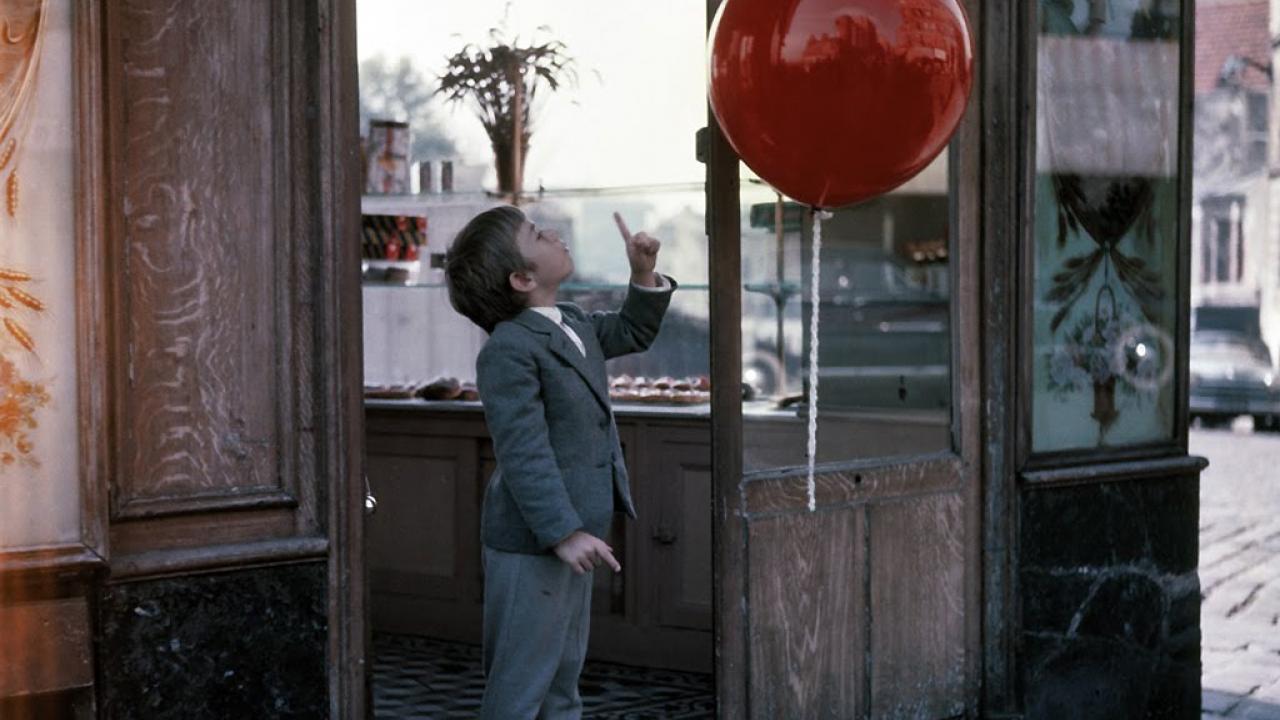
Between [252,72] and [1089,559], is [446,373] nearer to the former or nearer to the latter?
[1089,559]

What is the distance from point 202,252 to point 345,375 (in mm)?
440

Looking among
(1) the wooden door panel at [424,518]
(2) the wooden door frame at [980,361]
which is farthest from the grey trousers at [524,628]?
(1) the wooden door panel at [424,518]

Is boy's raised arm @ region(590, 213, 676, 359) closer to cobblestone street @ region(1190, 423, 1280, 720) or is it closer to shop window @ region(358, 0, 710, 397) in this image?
shop window @ region(358, 0, 710, 397)

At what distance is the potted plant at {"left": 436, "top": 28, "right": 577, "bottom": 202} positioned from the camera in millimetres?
7305

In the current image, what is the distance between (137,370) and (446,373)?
3645 mm

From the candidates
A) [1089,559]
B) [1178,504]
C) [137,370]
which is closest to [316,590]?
[137,370]

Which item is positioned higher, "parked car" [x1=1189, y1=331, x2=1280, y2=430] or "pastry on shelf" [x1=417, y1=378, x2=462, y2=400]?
"pastry on shelf" [x1=417, y1=378, x2=462, y2=400]

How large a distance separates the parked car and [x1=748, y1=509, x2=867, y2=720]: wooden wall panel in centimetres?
1596

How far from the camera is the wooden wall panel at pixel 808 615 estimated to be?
4.79 metres

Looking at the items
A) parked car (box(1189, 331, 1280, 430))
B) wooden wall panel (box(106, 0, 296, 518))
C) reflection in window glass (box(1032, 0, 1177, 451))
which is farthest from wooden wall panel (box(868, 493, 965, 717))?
parked car (box(1189, 331, 1280, 430))

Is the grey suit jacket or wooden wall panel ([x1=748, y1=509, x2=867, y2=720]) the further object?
wooden wall panel ([x1=748, y1=509, x2=867, y2=720])

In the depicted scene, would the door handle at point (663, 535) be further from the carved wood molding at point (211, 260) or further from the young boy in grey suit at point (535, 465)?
the carved wood molding at point (211, 260)

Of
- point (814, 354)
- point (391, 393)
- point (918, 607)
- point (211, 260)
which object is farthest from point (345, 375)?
point (391, 393)

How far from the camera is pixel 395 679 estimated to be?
622 cm
